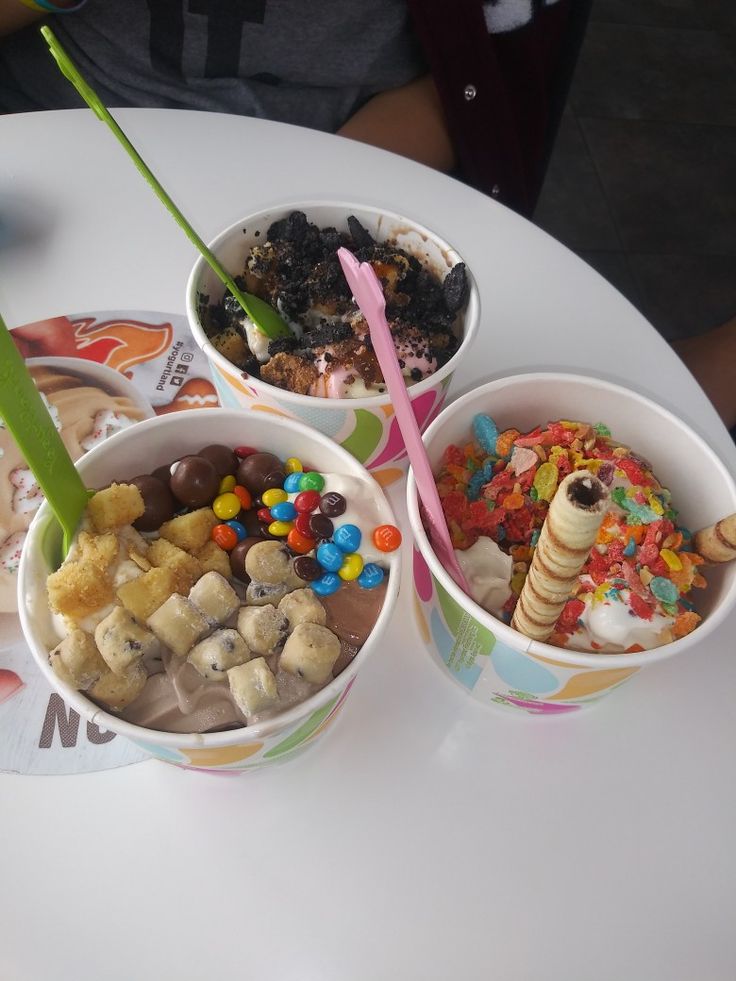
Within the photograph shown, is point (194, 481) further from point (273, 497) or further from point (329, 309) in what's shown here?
point (329, 309)

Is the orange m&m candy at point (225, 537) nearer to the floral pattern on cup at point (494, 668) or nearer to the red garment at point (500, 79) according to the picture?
the floral pattern on cup at point (494, 668)

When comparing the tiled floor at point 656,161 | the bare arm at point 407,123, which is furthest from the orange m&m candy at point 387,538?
the tiled floor at point 656,161

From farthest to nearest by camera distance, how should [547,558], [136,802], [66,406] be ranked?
[66,406] < [136,802] < [547,558]

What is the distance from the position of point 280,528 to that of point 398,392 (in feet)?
0.44

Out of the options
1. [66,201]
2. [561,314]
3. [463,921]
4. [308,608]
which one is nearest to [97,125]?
[66,201]

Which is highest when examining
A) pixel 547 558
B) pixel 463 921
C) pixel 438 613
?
pixel 547 558

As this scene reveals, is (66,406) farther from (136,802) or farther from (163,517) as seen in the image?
(136,802)

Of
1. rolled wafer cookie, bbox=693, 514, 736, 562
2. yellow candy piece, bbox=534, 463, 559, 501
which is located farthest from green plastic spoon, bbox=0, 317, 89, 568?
rolled wafer cookie, bbox=693, 514, 736, 562

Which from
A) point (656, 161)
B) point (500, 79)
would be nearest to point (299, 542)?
point (500, 79)

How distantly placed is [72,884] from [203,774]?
11 centimetres

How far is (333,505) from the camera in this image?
0.56 meters

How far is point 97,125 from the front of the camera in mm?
996

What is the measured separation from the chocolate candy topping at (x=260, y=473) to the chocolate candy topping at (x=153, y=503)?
6cm

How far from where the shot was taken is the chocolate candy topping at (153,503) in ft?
1.86
